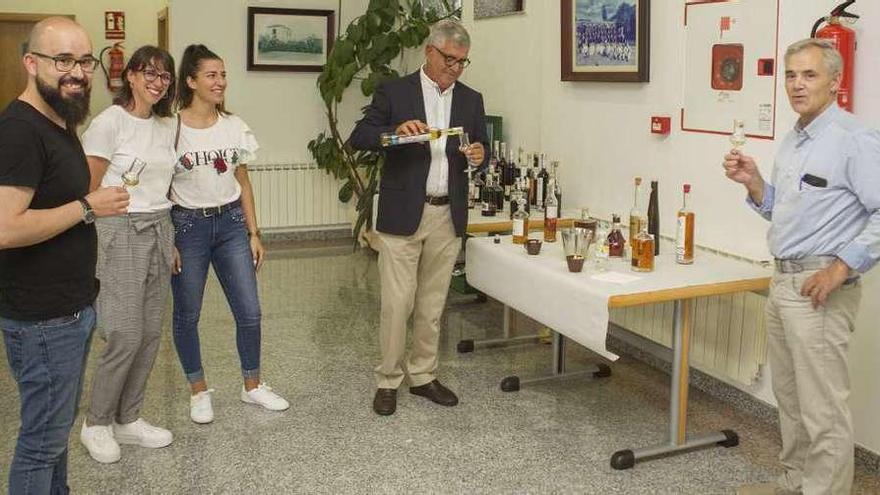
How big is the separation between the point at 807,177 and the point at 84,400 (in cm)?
314

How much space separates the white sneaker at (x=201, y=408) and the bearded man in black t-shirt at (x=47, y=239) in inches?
52.6

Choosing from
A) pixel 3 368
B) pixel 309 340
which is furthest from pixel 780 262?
pixel 3 368

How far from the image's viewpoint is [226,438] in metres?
3.48

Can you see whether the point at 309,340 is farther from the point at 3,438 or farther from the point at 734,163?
the point at 734,163

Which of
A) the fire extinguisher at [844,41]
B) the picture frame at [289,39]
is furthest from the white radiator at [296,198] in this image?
the fire extinguisher at [844,41]

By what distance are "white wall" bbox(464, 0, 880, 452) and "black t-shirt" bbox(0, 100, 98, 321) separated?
8.53ft

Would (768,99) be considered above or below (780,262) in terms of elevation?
above

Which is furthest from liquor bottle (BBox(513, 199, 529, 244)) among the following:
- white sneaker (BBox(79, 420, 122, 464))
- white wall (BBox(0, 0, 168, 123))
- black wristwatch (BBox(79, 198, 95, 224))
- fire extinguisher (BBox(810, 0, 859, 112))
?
white wall (BBox(0, 0, 168, 123))

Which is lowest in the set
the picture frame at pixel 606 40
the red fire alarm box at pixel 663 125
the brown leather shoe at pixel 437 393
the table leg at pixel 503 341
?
the brown leather shoe at pixel 437 393

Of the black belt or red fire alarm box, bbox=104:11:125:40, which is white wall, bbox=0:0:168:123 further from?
the black belt

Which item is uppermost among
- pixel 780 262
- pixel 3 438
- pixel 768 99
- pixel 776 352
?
pixel 768 99

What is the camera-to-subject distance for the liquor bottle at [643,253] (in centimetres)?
328

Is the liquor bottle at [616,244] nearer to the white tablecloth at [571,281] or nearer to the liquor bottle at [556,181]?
the white tablecloth at [571,281]

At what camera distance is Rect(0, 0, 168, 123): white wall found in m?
9.40
